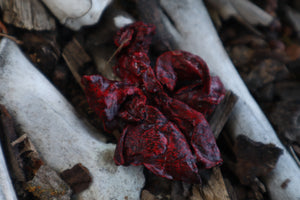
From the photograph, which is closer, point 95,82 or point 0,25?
point 95,82

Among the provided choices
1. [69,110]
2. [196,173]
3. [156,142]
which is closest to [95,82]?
[69,110]

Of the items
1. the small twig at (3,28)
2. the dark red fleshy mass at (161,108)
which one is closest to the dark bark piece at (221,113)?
the dark red fleshy mass at (161,108)

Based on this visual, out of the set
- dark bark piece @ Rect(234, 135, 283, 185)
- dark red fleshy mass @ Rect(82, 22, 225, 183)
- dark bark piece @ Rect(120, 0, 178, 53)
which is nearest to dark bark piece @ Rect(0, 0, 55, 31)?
dark red fleshy mass @ Rect(82, 22, 225, 183)

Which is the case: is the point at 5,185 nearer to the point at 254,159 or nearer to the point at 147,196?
the point at 147,196

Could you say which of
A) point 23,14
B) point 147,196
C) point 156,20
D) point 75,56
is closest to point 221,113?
point 147,196

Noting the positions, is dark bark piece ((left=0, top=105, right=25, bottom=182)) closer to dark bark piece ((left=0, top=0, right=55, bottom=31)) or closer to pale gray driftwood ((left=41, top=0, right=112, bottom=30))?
dark bark piece ((left=0, top=0, right=55, bottom=31))

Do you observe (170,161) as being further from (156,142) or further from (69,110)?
(69,110)
